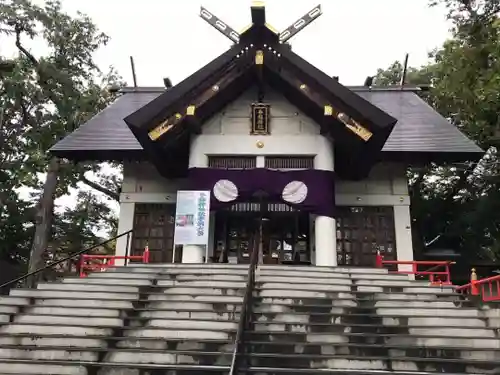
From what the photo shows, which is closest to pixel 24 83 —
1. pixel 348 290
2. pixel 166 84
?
pixel 166 84

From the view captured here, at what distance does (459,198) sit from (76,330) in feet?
61.4

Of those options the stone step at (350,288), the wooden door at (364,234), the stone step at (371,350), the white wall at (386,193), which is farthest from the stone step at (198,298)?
the white wall at (386,193)

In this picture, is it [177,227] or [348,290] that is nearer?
[348,290]

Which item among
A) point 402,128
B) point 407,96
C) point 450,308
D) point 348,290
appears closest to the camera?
point 450,308

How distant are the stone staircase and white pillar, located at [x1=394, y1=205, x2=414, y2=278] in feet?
13.1

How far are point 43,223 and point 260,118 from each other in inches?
415

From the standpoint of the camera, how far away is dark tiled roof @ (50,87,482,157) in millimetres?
13141

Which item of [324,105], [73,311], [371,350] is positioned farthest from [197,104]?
[371,350]

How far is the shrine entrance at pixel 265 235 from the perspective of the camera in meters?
13.1

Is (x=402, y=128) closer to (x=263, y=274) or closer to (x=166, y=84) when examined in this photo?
(x=263, y=274)

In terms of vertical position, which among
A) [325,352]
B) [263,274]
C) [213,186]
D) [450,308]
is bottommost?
[325,352]

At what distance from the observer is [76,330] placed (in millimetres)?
6980

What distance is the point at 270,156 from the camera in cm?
1241

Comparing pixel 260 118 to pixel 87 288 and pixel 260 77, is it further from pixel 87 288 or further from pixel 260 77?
pixel 87 288
